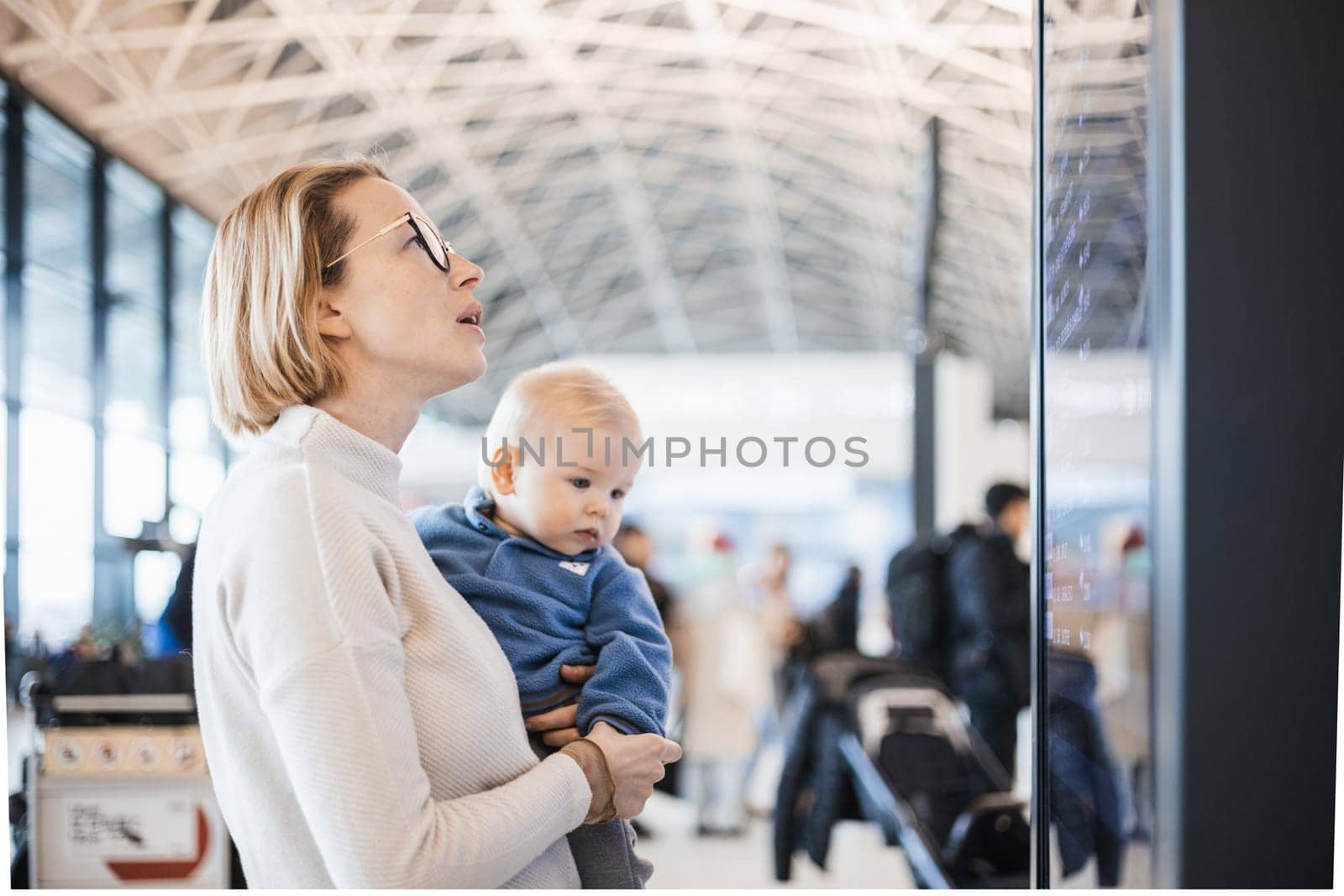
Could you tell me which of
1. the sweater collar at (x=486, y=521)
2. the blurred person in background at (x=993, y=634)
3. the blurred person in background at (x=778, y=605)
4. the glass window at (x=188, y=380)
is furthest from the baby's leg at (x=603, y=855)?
the glass window at (x=188, y=380)

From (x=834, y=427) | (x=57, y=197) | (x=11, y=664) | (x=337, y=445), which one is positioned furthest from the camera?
(x=834, y=427)

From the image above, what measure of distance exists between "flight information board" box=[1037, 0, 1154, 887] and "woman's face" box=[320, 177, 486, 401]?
85cm

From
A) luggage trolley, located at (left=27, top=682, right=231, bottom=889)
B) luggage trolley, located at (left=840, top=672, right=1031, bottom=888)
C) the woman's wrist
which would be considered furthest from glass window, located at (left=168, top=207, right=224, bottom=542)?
the woman's wrist

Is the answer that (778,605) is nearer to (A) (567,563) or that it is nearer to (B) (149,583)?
(B) (149,583)

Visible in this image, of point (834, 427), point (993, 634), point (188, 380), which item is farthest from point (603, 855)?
point (188, 380)

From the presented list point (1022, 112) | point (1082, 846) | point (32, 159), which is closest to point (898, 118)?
point (1022, 112)

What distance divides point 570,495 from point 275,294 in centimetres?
56

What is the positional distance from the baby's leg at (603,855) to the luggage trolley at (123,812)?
127 inches

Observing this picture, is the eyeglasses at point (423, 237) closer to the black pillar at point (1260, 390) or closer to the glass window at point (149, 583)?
the black pillar at point (1260, 390)

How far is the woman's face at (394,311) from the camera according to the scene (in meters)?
1.61

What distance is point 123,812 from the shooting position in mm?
4551

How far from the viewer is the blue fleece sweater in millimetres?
1732

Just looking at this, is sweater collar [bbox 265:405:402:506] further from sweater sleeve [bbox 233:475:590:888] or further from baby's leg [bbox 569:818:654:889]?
baby's leg [bbox 569:818:654:889]

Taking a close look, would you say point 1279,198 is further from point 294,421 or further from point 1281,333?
point 294,421
